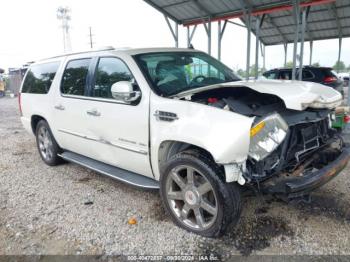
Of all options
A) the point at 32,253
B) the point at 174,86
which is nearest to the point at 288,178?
the point at 174,86

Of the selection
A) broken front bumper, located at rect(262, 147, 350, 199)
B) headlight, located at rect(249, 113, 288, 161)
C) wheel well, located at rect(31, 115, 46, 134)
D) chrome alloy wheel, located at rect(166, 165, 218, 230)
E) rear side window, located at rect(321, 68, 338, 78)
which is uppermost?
rear side window, located at rect(321, 68, 338, 78)

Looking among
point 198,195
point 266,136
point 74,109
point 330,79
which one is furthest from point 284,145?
point 330,79

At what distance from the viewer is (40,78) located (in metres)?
5.24

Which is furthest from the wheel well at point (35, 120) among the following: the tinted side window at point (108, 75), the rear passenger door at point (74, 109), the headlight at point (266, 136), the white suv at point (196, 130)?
the headlight at point (266, 136)

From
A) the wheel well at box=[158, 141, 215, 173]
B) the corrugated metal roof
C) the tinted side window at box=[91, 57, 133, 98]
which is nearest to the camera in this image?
the wheel well at box=[158, 141, 215, 173]

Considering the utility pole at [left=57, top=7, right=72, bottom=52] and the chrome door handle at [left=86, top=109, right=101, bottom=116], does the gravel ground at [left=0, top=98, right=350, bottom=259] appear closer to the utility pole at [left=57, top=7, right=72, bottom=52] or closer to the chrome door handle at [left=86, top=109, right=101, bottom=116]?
the chrome door handle at [left=86, top=109, right=101, bottom=116]

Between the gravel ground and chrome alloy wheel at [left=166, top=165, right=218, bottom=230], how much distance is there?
0.55ft

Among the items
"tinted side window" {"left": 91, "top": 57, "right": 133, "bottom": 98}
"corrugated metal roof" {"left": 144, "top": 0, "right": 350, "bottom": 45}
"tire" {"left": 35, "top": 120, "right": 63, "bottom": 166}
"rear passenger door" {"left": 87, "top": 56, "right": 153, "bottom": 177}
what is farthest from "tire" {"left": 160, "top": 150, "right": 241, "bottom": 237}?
"corrugated metal roof" {"left": 144, "top": 0, "right": 350, "bottom": 45}

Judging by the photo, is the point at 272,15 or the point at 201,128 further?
the point at 272,15

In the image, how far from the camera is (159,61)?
3.74 meters

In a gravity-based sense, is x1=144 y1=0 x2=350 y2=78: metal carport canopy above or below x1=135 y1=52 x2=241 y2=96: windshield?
above

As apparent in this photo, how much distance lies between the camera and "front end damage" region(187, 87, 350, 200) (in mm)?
2586

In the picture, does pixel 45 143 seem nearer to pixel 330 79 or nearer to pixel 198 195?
pixel 198 195

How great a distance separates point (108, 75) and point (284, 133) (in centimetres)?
224
